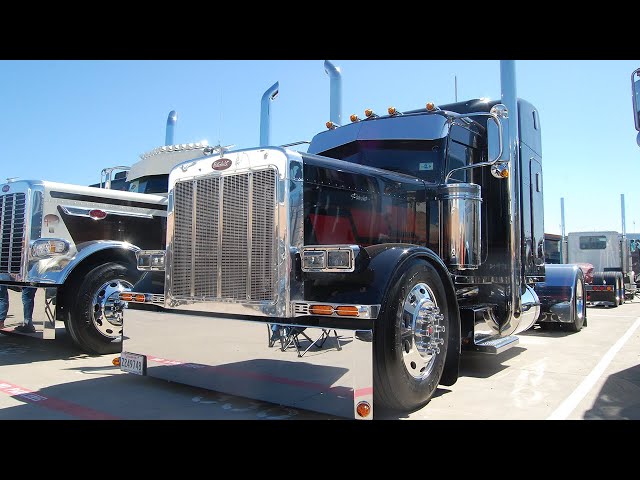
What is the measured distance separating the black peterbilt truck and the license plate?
0.02 meters

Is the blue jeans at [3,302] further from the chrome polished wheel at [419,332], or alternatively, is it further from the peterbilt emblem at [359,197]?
the chrome polished wheel at [419,332]

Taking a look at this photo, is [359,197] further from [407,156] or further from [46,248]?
[46,248]

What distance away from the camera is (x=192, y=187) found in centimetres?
434

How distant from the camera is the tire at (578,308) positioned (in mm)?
8883

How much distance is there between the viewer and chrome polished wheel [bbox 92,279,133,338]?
247 inches

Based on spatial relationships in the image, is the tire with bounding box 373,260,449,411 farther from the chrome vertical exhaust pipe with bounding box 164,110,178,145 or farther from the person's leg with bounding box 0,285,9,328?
the chrome vertical exhaust pipe with bounding box 164,110,178,145

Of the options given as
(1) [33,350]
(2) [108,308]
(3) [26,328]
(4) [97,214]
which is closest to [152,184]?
(4) [97,214]

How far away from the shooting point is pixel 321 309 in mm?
3449

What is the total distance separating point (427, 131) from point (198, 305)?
109 inches

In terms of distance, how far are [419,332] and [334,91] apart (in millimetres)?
6452
